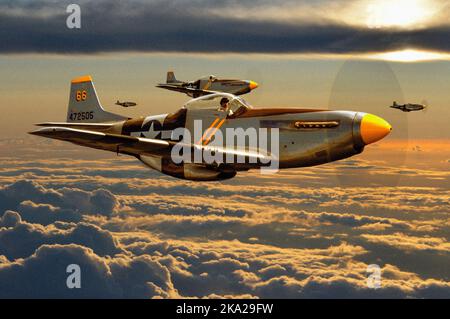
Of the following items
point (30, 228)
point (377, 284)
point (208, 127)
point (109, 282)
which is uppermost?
point (208, 127)

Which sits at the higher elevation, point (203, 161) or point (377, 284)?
point (203, 161)

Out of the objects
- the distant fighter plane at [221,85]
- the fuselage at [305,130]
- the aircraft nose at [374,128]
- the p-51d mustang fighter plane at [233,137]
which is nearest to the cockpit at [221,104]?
the p-51d mustang fighter plane at [233,137]

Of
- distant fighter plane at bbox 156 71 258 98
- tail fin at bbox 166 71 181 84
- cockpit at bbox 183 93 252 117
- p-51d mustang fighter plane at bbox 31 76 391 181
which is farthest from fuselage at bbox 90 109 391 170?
tail fin at bbox 166 71 181 84

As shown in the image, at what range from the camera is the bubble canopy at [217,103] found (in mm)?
18516

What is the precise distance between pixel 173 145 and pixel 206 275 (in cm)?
15290

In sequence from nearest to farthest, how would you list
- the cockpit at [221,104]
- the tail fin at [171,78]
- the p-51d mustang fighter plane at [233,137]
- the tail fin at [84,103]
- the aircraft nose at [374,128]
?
the aircraft nose at [374,128] → the p-51d mustang fighter plane at [233,137] → the cockpit at [221,104] → the tail fin at [84,103] → the tail fin at [171,78]

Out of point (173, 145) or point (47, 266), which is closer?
point (173, 145)

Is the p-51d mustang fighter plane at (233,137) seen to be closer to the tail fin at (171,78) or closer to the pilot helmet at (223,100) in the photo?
the pilot helmet at (223,100)

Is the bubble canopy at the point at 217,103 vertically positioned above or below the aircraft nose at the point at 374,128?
above

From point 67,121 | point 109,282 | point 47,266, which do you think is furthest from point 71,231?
point 67,121

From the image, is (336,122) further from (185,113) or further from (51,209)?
(51,209)

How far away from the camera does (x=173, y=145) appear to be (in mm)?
18203

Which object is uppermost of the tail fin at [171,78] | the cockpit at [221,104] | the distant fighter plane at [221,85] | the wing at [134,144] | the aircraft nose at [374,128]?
the tail fin at [171,78]

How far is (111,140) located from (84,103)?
27.0 feet
